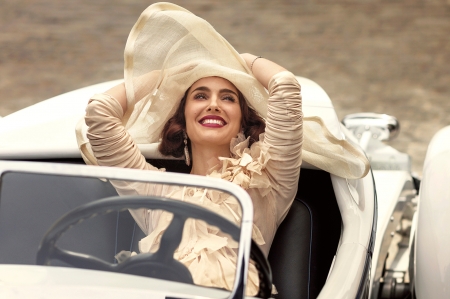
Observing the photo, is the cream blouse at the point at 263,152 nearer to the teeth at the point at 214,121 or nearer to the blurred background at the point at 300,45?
the teeth at the point at 214,121

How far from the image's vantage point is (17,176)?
151 cm

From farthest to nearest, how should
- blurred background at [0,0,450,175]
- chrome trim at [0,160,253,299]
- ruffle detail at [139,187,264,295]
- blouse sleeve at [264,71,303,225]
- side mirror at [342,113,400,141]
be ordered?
blurred background at [0,0,450,175], side mirror at [342,113,400,141], blouse sleeve at [264,71,303,225], ruffle detail at [139,187,264,295], chrome trim at [0,160,253,299]

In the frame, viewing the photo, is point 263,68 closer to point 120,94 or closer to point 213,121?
point 213,121

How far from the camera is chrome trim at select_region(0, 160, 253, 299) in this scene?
1339mm

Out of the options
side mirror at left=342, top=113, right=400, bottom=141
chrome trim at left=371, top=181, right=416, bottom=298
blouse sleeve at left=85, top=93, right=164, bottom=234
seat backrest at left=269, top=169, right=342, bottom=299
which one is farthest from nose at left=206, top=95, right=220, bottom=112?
side mirror at left=342, top=113, right=400, bottom=141

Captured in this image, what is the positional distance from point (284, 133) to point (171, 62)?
0.47 metres

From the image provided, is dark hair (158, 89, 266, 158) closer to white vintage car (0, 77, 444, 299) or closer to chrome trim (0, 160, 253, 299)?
white vintage car (0, 77, 444, 299)

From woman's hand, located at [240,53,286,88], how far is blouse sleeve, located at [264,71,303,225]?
0.05 m

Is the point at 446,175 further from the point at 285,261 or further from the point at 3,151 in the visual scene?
the point at 3,151

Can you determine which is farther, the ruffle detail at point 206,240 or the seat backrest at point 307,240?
the seat backrest at point 307,240

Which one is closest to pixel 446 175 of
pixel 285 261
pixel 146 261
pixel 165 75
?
pixel 285 261

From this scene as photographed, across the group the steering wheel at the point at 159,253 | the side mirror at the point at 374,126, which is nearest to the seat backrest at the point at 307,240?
the steering wheel at the point at 159,253

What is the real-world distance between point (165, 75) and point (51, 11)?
3685 millimetres

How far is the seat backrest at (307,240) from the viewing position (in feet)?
6.67
